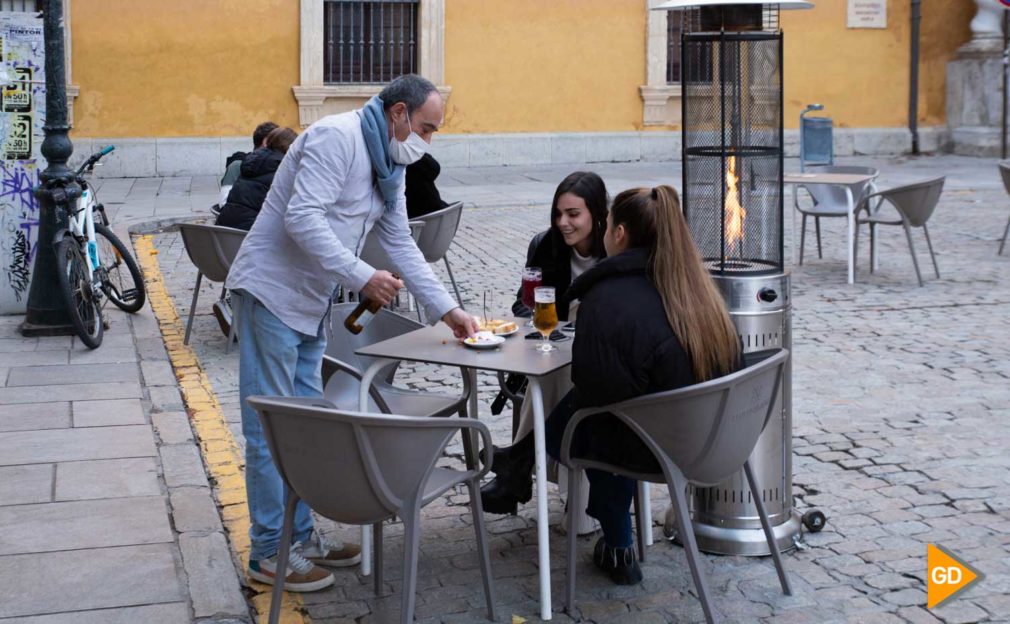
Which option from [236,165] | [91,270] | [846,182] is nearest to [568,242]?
[91,270]

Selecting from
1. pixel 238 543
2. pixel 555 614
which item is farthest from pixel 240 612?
pixel 555 614

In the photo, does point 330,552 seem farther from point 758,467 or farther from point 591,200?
point 591,200

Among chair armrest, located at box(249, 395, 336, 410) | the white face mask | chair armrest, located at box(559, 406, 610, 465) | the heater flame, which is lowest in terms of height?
chair armrest, located at box(559, 406, 610, 465)

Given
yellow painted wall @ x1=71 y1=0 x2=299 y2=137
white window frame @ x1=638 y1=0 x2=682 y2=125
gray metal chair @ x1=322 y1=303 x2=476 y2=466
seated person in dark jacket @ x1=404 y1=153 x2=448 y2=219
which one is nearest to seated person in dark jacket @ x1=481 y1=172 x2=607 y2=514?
gray metal chair @ x1=322 y1=303 x2=476 y2=466

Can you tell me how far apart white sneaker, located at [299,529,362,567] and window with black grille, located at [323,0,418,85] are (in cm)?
1457

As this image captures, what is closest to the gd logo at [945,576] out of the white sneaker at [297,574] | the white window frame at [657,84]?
the white sneaker at [297,574]

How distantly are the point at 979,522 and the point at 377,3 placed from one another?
15091 millimetres

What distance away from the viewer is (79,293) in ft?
26.3

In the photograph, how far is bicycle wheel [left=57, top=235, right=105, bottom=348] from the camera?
7812mm

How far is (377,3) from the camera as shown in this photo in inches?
741

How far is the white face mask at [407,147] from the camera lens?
14.4ft

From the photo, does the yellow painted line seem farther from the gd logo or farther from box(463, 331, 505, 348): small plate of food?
the gd logo

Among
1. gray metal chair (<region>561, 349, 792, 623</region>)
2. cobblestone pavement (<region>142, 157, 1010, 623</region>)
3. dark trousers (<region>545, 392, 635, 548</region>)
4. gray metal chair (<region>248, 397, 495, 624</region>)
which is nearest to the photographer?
gray metal chair (<region>248, 397, 495, 624</region>)

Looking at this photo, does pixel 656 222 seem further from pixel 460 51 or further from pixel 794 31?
pixel 794 31
